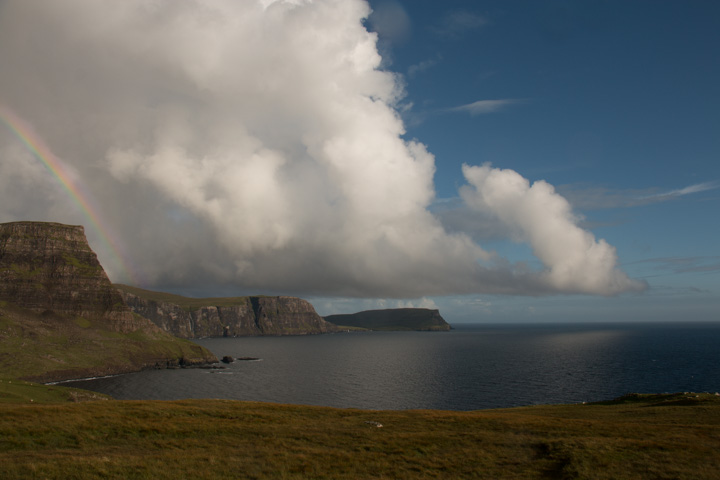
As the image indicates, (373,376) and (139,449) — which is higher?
(139,449)

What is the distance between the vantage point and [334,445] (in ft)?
117

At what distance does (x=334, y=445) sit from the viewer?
35594 mm

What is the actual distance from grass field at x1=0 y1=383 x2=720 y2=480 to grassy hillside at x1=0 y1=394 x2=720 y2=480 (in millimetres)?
96

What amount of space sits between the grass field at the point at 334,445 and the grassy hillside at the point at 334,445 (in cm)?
10

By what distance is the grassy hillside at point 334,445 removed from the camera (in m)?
27.9

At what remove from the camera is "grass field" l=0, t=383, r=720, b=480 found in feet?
91.3

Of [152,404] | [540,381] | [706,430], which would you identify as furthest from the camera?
[540,381]

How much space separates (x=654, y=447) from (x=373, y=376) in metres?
158

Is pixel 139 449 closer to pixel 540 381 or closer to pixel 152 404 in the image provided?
pixel 152 404

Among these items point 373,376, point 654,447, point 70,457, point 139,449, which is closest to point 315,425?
point 139,449

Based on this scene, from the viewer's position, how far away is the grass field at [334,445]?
91.3ft

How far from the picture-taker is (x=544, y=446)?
35.1 meters

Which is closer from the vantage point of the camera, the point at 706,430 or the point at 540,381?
the point at 706,430

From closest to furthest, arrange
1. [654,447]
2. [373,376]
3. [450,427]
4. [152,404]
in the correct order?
[654,447] < [450,427] < [152,404] < [373,376]
